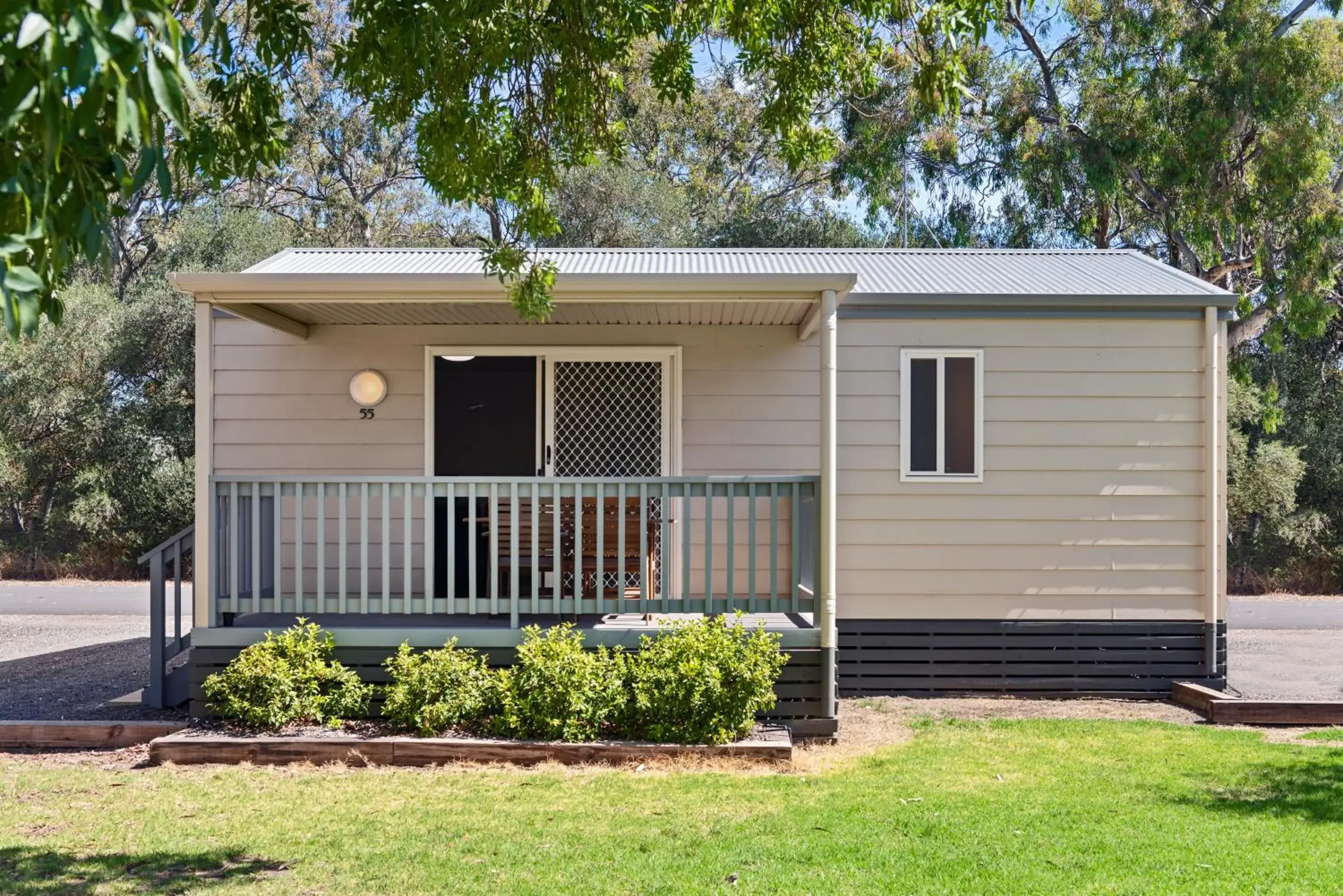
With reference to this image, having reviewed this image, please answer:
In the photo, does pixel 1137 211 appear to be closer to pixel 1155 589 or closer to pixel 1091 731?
pixel 1155 589

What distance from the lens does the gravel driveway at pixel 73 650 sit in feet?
23.5

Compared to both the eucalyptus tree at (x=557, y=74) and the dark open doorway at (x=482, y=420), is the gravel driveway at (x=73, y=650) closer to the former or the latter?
the dark open doorway at (x=482, y=420)

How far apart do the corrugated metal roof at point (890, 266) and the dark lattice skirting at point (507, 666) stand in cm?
246

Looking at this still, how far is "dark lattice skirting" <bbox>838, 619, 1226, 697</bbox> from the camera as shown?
782 cm

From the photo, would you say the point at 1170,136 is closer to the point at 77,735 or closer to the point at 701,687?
the point at 701,687

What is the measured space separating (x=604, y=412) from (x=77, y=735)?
148 inches

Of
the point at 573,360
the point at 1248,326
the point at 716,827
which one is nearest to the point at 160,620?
the point at 573,360

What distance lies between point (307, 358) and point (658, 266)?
2522 millimetres

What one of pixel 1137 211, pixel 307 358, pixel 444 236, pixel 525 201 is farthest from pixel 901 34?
pixel 444 236

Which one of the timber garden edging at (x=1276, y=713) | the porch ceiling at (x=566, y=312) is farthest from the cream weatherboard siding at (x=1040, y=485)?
the timber garden edging at (x=1276, y=713)

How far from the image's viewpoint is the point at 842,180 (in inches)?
787

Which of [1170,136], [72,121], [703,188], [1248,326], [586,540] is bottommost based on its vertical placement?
[586,540]

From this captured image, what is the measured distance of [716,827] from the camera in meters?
4.64

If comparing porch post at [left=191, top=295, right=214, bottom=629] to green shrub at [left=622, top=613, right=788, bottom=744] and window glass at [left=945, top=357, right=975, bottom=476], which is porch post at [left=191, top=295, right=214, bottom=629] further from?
window glass at [left=945, top=357, right=975, bottom=476]
